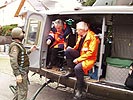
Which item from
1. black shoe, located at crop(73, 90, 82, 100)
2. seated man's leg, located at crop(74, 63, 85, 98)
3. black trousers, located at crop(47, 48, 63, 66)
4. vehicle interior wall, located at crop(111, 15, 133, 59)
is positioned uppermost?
vehicle interior wall, located at crop(111, 15, 133, 59)

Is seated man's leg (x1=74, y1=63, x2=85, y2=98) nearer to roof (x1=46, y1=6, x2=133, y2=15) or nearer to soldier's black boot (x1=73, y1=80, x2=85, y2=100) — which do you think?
soldier's black boot (x1=73, y1=80, x2=85, y2=100)

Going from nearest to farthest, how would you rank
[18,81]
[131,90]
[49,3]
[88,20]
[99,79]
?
[131,90] → [18,81] → [99,79] → [88,20] → [49,3]

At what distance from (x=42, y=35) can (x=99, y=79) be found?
167 cm

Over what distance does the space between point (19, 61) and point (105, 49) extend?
1.71m

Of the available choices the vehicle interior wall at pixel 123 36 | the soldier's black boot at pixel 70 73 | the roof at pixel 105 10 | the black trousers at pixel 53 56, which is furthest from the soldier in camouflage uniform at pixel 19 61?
the vehicle interior wall at pixel 123 36

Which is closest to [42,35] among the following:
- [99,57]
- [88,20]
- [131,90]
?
[88,20]

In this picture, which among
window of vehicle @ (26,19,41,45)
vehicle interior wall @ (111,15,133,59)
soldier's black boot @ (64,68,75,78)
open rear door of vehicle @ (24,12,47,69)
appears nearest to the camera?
vehicle interior wall @ (111,15,133,59)

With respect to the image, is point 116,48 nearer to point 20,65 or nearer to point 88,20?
point 88,20

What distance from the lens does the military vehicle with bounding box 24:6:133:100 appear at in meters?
5.69

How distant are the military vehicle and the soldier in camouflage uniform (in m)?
0.79

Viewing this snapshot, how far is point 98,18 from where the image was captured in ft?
21.6

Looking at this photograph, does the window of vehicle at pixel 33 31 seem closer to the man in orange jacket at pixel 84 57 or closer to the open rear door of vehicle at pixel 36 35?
the open rear door of vehicle at pixel 36 35

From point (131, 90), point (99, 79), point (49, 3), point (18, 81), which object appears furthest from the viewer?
point (49, 3)

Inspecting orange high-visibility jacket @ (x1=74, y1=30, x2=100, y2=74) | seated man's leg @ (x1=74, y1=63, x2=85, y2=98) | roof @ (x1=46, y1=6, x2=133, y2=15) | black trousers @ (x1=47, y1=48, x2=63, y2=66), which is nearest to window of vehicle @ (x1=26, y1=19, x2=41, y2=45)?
black trousers @ (x1=47, y1=48, x2=63, y2=66)
